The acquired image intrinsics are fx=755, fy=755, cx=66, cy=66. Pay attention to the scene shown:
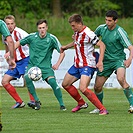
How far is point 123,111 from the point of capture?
14.2 m

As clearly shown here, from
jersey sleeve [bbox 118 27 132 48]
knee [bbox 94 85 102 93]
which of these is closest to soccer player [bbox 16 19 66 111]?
knee [bbox 94 85 102 93]

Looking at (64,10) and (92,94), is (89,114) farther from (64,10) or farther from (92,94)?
(64,10)

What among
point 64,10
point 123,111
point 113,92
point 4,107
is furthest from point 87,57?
point 64,10

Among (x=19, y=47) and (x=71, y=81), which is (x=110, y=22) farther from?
(x=19, y=47)

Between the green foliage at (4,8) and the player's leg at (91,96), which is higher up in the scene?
the player's leg at (91,96)

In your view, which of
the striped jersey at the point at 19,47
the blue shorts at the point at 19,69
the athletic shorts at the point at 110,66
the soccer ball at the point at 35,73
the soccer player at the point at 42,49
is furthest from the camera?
the blue shorts at the point at 19,69

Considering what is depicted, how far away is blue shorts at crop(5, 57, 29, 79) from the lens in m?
15.5

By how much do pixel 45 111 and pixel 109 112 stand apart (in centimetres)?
122

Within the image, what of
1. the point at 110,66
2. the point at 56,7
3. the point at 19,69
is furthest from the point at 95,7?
the point at 110,66

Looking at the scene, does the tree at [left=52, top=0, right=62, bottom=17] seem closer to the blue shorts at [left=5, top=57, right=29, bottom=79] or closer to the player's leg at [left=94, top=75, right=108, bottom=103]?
the blue shorts at [left=5, top=57, right=29, bottom=79]

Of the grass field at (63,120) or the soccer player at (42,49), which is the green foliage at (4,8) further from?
the soccer player at (42,49)

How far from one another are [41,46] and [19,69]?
1.15 meters

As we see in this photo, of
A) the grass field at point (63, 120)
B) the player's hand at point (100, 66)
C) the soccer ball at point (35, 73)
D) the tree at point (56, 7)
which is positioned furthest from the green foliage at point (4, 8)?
the player's hand at point (100, 66)

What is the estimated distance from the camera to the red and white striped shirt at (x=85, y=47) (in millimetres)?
13502
